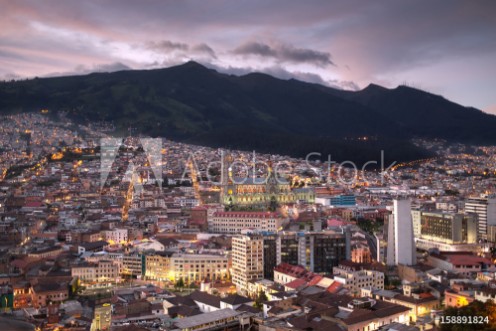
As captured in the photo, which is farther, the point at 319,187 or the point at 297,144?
the point at 297,144

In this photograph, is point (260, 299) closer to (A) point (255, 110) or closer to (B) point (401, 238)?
(B) point (401, 238)

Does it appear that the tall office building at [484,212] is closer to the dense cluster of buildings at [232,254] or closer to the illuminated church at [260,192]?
the dense cluster of buildings at [232,254]

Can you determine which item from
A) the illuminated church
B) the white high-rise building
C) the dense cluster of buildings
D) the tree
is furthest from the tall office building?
the illuminated church

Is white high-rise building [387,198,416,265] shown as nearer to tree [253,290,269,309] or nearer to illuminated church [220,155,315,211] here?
tree [253,290,269,309]

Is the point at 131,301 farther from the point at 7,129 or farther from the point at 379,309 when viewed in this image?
the point at 7,129

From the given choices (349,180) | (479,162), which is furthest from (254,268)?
(479,162)

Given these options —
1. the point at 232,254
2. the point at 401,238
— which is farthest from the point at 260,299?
the point at 401,238

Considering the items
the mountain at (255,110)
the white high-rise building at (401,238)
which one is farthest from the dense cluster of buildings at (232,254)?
the mountain at (255,110)
